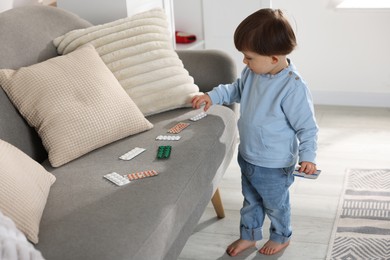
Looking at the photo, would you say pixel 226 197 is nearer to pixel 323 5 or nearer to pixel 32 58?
pixel 32 58

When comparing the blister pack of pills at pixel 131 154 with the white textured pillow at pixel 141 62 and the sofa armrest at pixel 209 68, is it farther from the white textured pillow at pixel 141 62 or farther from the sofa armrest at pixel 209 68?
the sofa armrest at pixel 209 68

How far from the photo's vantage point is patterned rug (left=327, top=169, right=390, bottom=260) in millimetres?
2402

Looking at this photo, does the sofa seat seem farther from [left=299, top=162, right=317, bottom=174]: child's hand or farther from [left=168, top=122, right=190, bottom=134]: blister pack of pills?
[left=299, top=162, right=317, bottom=174]: child's hand

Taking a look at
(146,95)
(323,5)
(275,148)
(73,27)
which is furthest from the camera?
(323,5)

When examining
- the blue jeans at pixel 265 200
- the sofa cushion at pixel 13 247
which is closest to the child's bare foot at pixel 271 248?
the blue jeans at pixel 265 200

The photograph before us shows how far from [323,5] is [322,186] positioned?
1436 mm

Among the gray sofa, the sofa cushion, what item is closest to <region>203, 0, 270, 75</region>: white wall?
the gray sofa

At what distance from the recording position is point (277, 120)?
2229 mm

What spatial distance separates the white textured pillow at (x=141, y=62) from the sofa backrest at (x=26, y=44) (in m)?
0.08

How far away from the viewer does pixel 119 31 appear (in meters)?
2.67

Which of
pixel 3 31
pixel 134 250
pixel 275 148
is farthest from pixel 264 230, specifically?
pixel 3 31

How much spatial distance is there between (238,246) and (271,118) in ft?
1.68

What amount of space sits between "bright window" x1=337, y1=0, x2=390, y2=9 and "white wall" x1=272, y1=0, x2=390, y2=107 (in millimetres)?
37

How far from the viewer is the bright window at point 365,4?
3910mm
